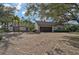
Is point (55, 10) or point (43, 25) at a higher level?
point (55, 10)

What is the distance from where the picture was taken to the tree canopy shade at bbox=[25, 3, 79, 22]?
243 centimetres

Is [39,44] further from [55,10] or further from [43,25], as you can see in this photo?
[55,10]

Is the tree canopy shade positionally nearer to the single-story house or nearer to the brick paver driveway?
the single-story house

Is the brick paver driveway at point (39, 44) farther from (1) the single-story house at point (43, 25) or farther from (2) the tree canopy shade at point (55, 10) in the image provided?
(2) the tree canopy shade at point (55, 10)

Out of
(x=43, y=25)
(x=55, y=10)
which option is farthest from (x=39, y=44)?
(x=55, y=10)

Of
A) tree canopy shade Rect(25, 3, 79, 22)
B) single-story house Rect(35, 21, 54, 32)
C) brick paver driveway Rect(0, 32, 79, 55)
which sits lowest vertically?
brick paver driveway Rect(0, 32, 79, 55)

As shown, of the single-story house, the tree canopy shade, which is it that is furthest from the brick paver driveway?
the tree canopy shade

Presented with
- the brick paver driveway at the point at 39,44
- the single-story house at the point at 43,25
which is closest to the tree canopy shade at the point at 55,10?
the single-story house at the point at 43,25

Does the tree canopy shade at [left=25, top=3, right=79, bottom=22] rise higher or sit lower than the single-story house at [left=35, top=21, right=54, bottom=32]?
higher

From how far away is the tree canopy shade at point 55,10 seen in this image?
243 cm

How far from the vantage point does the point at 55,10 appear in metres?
2.44

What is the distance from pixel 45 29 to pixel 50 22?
0.11 m

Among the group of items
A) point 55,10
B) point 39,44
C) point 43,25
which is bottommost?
point 39,44
